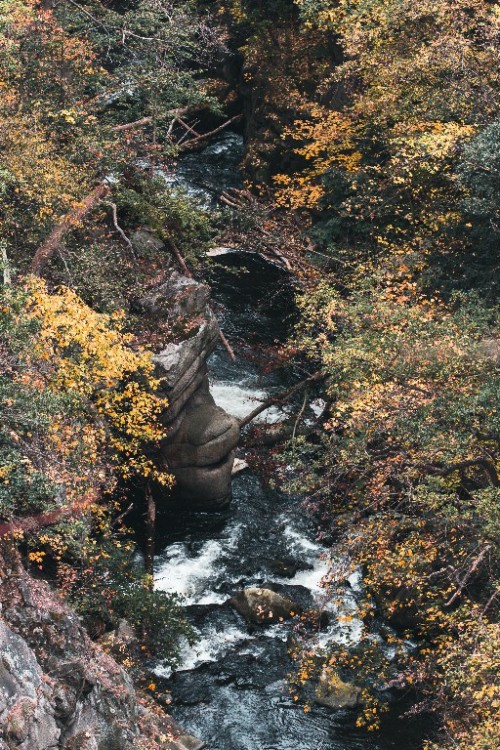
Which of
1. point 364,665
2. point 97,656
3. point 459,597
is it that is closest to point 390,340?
point 459,597

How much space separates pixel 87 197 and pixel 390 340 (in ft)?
31.7

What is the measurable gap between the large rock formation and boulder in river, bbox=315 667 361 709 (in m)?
6.37

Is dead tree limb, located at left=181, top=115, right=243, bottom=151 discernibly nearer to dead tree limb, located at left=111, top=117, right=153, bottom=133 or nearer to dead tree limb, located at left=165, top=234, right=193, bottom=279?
dead tree limb, located at left=111, top=117, right=153, bottom=133

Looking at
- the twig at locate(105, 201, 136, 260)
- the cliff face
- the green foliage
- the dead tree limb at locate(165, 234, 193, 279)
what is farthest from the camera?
the dead tree limb at locate(165, 234, 193, 279)

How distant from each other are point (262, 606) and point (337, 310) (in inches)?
322

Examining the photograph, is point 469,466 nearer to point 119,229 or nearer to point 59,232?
point 59,232

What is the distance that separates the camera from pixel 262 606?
2020cm

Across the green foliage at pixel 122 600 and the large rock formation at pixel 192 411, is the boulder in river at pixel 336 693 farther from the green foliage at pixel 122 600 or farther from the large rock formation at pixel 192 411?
the large rock formation at pixel 192 411

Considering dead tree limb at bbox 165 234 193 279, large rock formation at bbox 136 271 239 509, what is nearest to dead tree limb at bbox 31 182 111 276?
dead tree limb at bbox 165 234 193 279

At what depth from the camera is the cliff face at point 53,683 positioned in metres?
10.6

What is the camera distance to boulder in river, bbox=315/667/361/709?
18.2 meters

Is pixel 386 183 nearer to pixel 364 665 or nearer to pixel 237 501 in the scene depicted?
pixel 237 501

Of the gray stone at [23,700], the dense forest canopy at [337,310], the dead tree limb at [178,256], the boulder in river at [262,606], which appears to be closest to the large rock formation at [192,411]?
the dense forest canopy at [337,310]

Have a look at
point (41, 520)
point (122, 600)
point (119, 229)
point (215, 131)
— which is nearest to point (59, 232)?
point (119, 229)
